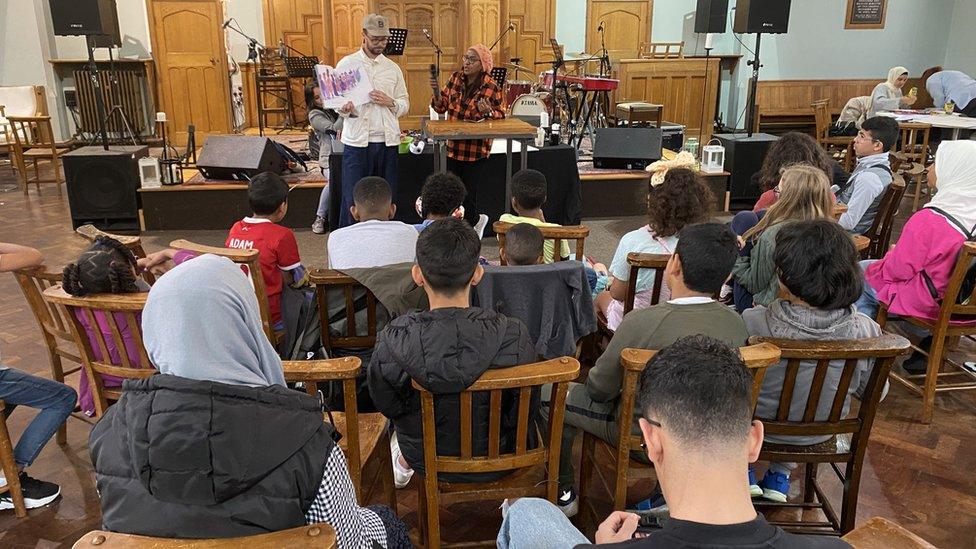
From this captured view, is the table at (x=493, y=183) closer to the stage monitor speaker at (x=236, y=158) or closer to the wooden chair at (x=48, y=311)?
the stage monitor speaker at (x=236, y=158)

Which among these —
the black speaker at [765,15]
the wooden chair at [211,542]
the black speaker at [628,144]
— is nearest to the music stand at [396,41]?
the black speaker at [628,144]

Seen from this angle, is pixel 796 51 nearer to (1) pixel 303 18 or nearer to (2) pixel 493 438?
(1) pixel 303 18

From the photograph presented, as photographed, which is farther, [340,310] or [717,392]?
[340,310]

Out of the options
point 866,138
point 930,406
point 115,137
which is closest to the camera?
point 930,406

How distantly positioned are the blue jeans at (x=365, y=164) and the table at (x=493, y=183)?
0.30 metres

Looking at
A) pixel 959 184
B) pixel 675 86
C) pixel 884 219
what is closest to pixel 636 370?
pixel 959 184

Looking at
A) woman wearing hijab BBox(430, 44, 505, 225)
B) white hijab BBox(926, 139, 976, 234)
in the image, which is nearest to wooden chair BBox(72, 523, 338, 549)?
white hijab BBox(926, 139, 976, 234)

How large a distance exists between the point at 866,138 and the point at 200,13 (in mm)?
7675

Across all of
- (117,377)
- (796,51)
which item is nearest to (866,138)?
(117,377)

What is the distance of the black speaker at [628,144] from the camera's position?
617cm

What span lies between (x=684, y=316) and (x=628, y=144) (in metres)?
4.58

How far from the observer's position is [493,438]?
5.76ft

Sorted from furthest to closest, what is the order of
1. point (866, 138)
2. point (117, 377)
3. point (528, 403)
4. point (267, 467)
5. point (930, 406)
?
point (866, 138), point (930, 406), point (117, 377), point (528, 403), point (267, 467)

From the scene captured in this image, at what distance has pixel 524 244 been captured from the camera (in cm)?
253
